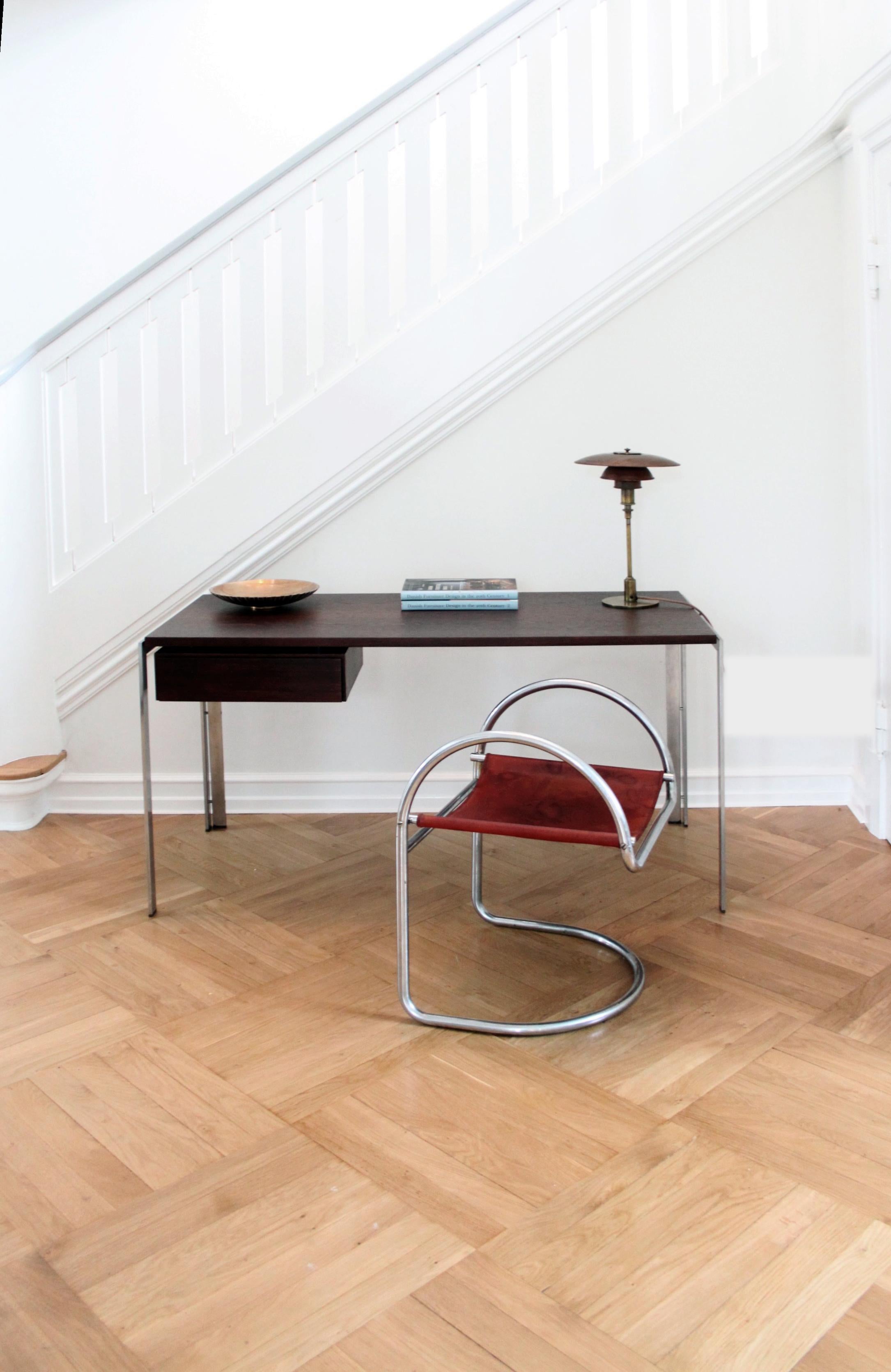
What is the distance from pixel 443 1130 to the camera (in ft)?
5.94

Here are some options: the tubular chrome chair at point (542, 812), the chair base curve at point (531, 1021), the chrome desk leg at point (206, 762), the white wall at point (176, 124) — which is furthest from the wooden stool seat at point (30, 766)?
the chair base curve at point (531, 1021)

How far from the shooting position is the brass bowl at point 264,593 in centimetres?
285

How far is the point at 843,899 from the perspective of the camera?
267 cm

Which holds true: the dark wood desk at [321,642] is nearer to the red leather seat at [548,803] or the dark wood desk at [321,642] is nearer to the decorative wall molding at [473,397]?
the red leather seat at [548,803]

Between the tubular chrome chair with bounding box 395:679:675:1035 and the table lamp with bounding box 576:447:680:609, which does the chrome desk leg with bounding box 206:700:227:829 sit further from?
the table lamp with bounding box 576:447:680:609

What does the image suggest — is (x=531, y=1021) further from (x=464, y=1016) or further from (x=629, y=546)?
(x=629, y=546)

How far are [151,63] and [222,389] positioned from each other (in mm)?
970

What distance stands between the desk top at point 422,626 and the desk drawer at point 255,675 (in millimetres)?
22

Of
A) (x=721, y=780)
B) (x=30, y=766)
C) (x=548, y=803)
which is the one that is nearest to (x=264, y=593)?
(x=30, y=766)

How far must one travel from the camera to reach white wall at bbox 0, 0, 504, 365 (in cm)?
327

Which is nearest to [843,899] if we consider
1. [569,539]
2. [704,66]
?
[569,539]

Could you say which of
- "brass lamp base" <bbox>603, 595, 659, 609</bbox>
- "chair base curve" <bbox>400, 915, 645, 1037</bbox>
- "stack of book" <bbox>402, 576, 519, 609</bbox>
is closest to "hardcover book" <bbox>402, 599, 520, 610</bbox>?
"stack of book" <bbox>402, 576, 519, 609</bbox>

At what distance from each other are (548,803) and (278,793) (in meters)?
1.33

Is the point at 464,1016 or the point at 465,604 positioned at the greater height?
the point at 465,604
